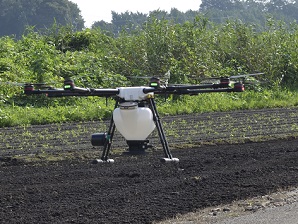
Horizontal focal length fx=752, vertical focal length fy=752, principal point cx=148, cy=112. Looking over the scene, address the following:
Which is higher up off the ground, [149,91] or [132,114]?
[149,91]

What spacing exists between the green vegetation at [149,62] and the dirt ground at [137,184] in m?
6.42

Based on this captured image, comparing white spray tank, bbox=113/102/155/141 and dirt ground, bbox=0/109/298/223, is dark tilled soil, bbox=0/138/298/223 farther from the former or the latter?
white spray tank, bbox=113/102/155/141

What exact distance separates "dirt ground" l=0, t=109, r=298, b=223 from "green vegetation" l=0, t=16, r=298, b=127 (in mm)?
6423

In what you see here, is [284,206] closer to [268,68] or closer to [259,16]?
[268,68]

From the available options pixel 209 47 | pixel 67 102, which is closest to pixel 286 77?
pixel 209 47

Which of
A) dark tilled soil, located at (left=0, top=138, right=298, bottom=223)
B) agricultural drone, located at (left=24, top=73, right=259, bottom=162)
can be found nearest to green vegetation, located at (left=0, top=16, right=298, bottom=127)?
dark tilled soil, located at (left=0, top=138, right=298, bottom=223)

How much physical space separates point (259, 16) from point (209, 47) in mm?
37708

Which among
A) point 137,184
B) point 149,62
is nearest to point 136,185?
point 137,184

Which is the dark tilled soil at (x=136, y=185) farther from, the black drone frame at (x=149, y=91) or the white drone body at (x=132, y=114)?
the white drone body at (x=132, y=114)

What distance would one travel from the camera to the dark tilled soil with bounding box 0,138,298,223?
765cm

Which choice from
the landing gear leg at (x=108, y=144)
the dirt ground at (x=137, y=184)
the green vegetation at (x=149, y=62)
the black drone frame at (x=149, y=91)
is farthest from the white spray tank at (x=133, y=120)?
the green vegetation at (x=149, y=62)

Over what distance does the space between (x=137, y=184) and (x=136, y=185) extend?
8 centimetres

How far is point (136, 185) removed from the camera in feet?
30.1

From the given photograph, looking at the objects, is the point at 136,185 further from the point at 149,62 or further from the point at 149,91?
the point at 149,62
